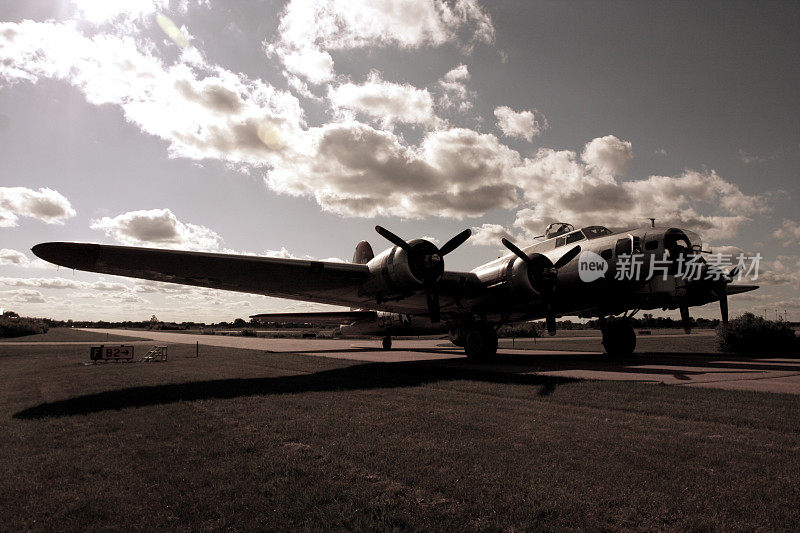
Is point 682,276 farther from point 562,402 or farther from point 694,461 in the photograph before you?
point 694,461

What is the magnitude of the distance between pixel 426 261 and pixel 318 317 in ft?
58.5

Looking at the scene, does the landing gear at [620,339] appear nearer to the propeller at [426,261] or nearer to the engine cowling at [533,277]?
the engine cowling at [533,277]

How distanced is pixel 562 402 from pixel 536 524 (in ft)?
18.4

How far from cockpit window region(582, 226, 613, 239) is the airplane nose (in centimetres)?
1677

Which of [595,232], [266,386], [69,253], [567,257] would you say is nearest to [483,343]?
[567,257]

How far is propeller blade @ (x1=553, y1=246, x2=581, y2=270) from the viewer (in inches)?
672

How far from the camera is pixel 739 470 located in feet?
16.0

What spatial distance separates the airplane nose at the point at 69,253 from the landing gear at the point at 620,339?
20.5 metres

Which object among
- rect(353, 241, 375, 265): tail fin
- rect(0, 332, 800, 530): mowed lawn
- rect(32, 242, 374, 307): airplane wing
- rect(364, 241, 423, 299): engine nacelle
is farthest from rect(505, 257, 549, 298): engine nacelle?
rect(353, 241, 375, 265): tail fin

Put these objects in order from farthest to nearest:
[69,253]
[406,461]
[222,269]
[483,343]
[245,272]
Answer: [483,343] < [245,272] < [222,269] < [69,253] < [406,461]

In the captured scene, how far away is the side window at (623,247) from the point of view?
1614cm

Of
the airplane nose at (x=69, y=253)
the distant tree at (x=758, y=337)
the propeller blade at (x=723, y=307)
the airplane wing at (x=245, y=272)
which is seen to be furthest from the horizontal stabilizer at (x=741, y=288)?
the airplane nose at (x=69, y=253)

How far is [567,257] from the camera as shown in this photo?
17359 millimetres

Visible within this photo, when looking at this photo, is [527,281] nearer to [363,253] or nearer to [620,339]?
[620,339]
